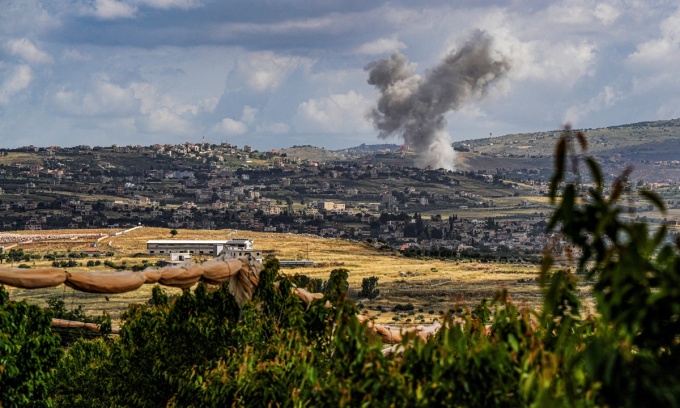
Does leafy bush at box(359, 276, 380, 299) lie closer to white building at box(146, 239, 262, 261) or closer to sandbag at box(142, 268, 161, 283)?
white building at box(146, 239, 262, 261)

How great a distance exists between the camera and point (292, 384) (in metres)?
9.21

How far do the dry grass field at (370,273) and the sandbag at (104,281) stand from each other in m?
44.2

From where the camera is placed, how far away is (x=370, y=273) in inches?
4358

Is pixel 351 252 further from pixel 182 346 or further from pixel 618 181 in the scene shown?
pixel 618 181

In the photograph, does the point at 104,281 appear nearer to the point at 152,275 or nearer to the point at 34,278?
the point at 152,275

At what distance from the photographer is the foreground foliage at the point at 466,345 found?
5168mm

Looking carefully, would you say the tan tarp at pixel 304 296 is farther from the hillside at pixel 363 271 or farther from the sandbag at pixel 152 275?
the hillside at pixel 363 271

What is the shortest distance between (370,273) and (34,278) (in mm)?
99473

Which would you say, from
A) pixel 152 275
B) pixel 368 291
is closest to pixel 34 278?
pixel 152 275

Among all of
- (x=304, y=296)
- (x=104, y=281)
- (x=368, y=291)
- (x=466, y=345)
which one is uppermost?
(x=104, y=281)

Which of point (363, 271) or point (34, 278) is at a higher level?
point (34, 278)

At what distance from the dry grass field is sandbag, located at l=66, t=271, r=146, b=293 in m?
44.2

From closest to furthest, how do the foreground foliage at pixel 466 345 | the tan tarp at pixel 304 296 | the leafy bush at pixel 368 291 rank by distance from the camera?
the foreground foliage at pixel 466 345
the tan tarp at pixel 304 296
the leafy bush at pixel 368 291

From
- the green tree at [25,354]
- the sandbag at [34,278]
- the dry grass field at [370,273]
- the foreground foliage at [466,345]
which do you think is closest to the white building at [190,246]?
the dry grass field at [370,273]
